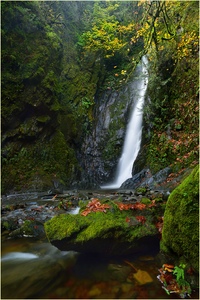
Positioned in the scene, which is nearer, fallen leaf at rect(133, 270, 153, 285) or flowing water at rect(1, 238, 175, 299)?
flowing water at rect(1, 238, 175, 299)

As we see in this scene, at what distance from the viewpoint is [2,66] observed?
8.49m

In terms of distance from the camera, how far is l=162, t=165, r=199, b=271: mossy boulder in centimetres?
264

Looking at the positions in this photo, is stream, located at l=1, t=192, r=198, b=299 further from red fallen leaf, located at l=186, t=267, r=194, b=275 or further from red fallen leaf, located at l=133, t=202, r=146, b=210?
red fallen leaf, located at l=133, t=202, r=146, b=210

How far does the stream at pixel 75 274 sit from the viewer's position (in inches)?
103

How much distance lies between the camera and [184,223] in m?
2.77

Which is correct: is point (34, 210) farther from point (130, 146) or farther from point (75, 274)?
point (130, 146)

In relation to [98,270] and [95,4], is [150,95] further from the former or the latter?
[95,4]

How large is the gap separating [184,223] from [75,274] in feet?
5.21

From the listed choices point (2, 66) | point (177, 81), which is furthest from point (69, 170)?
point (177, 81)

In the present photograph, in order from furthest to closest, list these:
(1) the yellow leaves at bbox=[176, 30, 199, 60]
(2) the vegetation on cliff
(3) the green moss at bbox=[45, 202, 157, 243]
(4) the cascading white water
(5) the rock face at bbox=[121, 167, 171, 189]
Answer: (4) the cascading white water → (1) the yellow leaves at bbox=[176, 30, 199, 60] → (2) the vegetation on cliff → (5) the rock face at bbox=[121, 167, 171, 189] → (3) the green moss at bbox=[45, 202, 157, 243]

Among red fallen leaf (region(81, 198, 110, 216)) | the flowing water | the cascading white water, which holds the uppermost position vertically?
the cascading white water

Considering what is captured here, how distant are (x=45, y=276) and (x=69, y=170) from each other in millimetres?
7034

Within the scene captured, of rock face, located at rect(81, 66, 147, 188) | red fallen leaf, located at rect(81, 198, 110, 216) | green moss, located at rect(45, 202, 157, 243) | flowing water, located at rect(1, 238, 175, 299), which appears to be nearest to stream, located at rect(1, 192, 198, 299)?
flowing water, located at rect(1, 238, 175, 299)

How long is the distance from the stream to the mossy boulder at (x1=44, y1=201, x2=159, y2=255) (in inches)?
6.0
